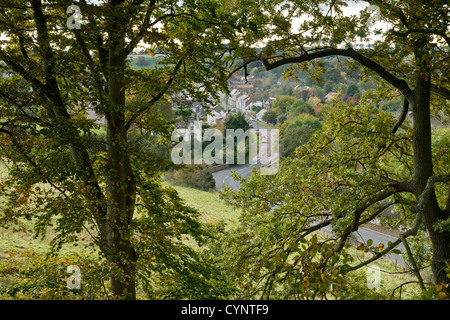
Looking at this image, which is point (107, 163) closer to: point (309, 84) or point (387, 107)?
point (387, 107)

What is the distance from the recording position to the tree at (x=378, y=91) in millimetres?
5531

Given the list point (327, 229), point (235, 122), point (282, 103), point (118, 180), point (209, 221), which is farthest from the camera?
point (282, 103)

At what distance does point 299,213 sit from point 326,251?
4.81 meters

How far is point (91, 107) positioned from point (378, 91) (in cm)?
639

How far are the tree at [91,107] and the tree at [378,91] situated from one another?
56.2 inches

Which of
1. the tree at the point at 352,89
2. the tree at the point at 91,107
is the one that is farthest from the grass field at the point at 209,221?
the tree at the point at 352,89

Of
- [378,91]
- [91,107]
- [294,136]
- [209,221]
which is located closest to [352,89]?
[294,136]

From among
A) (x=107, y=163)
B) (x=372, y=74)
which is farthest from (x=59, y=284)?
(x=372, y=74)

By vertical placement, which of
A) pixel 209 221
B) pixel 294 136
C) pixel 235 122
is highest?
pixel 235 122

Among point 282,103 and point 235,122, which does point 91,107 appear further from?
point 282,103

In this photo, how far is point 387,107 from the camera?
29.9m

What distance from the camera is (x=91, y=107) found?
6328mm

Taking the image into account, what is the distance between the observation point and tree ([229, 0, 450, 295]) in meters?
5.53
